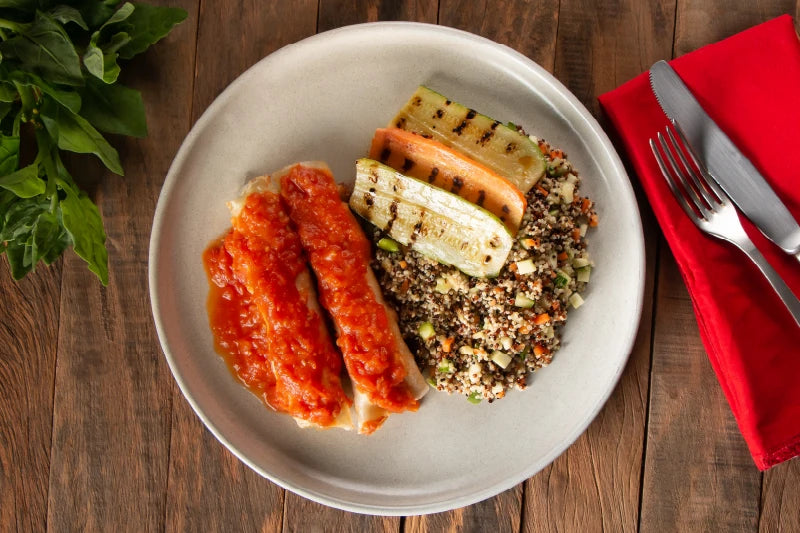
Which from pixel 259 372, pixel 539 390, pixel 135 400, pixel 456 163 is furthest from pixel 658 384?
pixel 135 400

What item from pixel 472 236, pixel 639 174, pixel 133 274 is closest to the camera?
pixel 472 236

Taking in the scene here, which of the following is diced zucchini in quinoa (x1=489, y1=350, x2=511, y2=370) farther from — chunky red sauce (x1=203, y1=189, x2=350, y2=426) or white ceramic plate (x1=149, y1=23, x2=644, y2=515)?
chunky red sauce (x1=203, y1=189, x2=350, y2=426)

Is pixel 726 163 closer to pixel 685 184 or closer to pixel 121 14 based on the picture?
pixel 685 184

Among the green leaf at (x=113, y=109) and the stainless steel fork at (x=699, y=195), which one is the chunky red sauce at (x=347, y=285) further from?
the stainless steel fork at (x=699, y=195)

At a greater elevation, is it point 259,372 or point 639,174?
point 639,174

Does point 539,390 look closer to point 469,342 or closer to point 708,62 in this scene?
point 469,342

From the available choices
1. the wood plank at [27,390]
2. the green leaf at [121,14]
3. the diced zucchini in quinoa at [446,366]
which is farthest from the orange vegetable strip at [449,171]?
the wood plank at [27,390]
